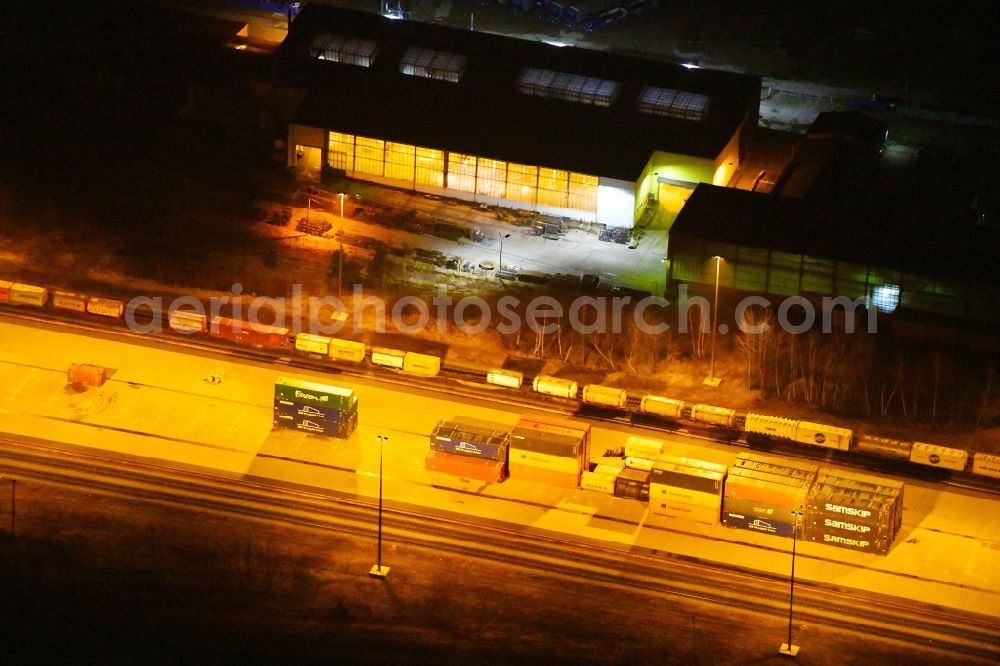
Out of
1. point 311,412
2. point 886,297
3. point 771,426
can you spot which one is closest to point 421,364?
point 311,412

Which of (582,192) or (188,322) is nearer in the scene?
(188,322)

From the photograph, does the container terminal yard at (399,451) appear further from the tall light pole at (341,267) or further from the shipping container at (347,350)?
the tall light pole at (341,267)

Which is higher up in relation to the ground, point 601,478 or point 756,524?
point 601,478

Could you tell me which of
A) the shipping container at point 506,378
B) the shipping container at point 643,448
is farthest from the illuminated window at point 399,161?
the shipping container at point 643,448

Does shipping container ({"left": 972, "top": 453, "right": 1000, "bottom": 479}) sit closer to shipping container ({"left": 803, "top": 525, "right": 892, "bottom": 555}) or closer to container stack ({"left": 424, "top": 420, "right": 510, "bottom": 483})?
shipping container ({"left": 803, "top": 525, "right": 892, "bottom": 555})

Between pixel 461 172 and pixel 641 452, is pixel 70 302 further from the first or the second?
pixel 641 452

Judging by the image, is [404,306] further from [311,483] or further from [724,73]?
[724,73]

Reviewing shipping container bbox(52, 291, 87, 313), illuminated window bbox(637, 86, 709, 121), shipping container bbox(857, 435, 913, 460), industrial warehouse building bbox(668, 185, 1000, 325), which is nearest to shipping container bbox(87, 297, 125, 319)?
shipping container bbox(52, 291, 87, 313)
